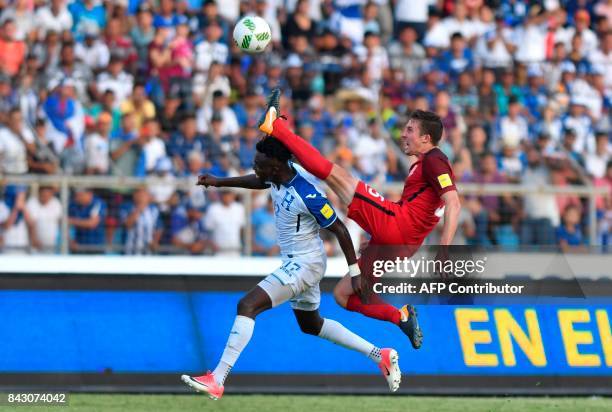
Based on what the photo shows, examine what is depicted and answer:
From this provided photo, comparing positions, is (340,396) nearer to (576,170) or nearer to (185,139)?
(185,139)

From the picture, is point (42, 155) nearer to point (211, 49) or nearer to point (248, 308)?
point (211, 49)

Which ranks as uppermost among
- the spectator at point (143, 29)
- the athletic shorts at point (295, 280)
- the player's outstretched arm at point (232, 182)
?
the spectator at point (143, 29)

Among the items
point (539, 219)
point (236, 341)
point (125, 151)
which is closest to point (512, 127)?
point (539, 219)

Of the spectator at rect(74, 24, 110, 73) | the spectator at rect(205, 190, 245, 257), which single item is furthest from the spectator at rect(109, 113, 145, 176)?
the spectator at rect(74, 24, 110, 73)

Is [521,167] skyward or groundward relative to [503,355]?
skyward

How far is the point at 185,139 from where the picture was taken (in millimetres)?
14844

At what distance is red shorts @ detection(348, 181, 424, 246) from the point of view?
9.58m

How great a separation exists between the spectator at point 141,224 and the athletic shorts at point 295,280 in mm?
4597

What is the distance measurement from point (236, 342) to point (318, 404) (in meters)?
1.49

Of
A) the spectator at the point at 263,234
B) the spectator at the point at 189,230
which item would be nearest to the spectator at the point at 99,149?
the spectator at the point at 189,230

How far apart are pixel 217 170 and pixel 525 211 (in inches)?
154

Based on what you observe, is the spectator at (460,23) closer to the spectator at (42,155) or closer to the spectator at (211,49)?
the spectator at (211,49)

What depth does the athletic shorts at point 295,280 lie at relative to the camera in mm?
9406

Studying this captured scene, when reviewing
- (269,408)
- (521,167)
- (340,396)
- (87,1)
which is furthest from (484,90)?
(269,408)
